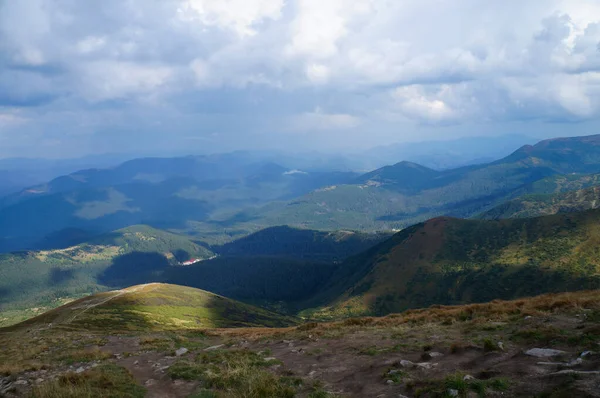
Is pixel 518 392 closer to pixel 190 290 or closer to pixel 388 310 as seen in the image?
pixel 388 310

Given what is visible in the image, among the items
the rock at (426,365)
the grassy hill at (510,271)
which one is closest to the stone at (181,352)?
the rock at (426,365)

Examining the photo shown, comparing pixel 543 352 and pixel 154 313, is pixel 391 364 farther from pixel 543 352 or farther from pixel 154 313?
pixel 154 313

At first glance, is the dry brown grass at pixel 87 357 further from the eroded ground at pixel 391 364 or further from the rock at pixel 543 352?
the rock at pixel 543 352

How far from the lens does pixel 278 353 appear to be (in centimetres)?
2530

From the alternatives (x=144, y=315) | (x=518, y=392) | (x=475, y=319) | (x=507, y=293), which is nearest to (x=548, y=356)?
(x=518, y=392)

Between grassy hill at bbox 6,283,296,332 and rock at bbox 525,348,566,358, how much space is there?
80234 millimetres

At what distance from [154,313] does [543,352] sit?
436ft

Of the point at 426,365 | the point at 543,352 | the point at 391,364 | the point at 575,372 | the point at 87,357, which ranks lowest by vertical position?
the point at 87,357

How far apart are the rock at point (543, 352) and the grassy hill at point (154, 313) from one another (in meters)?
80.2

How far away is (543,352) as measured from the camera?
52.9 feet

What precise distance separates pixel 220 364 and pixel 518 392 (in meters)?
16.0

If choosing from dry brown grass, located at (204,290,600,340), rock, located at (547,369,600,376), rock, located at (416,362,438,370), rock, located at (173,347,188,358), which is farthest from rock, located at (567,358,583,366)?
rock, located at (173,347,188,358)

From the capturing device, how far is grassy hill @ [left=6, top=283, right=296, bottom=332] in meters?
93.1

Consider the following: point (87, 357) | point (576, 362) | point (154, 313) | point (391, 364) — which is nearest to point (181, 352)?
point (87, 357)
